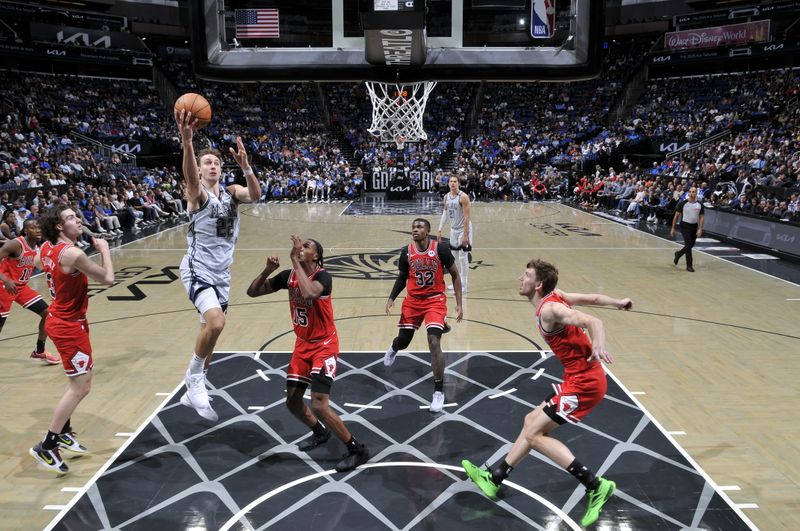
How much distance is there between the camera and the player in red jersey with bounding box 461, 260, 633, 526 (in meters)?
4.18

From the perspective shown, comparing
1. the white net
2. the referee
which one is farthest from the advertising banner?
the referee

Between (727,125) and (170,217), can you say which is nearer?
(170,217)

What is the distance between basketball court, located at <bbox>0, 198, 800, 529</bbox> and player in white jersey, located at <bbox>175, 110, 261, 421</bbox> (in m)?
0.59

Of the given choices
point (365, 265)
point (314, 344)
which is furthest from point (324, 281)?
point (365, 265)

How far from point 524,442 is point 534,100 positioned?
114 ft

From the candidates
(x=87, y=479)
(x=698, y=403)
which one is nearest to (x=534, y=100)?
(x=698, y=403)

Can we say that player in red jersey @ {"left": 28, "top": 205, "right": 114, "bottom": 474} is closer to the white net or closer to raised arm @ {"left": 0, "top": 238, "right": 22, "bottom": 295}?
raised arm @ {"left": 0, "top": 238, "right": 22, "bottom": 295}

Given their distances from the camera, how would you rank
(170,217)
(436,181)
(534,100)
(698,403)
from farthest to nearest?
(534,100) → (436,181) → (170,217) → (698,403)

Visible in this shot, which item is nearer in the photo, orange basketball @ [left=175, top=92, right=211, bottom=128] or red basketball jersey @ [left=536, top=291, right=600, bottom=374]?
red basketball jersey @ [left=536, top=291, right=600, bottom=374]

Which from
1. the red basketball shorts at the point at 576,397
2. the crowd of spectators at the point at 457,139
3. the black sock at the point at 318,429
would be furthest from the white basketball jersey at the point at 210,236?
the crowd of spectators at the point at 457,139

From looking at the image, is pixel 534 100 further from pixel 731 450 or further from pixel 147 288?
pixel 731 450

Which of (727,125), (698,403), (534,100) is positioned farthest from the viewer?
(534,100)

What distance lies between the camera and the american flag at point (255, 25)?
21.7ft

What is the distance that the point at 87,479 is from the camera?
4652 mm
